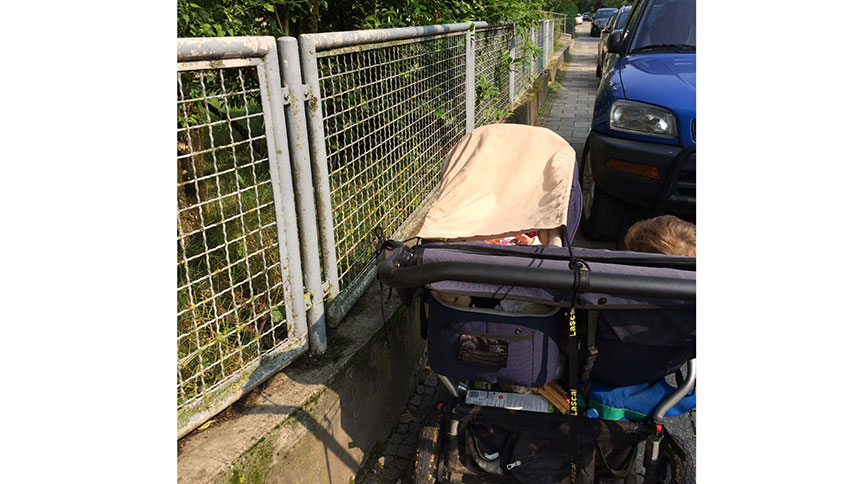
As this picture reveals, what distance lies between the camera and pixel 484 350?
200 centimetres

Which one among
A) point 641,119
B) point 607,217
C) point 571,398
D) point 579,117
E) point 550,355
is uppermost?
point 641,119

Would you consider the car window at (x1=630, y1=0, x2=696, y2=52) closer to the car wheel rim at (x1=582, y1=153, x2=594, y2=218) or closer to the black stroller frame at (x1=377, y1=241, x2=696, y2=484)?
the car wheel rim at (x1=582, y1=153, x2=594, y2=218)

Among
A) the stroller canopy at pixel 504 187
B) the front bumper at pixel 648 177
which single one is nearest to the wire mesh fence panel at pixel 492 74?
the front bumper at pixel 648 177

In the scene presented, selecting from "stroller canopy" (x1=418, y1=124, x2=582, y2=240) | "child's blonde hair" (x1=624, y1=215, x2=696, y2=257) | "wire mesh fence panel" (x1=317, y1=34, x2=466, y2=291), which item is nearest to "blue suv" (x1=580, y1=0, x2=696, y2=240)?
"stroller canopy" (x1=418, y1=124, x2=582, y2=240)

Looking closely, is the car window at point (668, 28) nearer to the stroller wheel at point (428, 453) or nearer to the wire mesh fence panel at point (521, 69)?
the wire mesh fence panel at point (521, 69)

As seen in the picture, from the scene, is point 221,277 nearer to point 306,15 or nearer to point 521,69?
point 306,15

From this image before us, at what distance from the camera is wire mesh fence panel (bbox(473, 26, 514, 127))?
6438 mm

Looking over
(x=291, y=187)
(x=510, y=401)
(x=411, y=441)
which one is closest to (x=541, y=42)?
(x=411, y=441)

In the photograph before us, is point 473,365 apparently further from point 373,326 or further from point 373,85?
point 373,85

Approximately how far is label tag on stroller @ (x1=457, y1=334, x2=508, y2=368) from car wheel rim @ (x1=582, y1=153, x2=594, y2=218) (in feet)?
9.94

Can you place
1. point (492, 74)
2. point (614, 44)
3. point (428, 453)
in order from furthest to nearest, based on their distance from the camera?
point (492, 74) < point (614, 44) < point (428, 453)

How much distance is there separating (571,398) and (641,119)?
251 centimetres

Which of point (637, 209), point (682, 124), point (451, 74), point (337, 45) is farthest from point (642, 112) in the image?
point (337, 45)

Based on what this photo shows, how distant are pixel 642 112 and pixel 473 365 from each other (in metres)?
2.61
